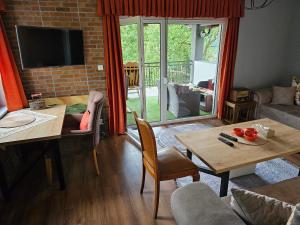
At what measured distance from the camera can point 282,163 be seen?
9.17 feet

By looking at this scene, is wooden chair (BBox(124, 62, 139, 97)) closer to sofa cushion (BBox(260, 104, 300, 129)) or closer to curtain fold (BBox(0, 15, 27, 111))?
curtain fold (BBox(0, 15, 27, 111))

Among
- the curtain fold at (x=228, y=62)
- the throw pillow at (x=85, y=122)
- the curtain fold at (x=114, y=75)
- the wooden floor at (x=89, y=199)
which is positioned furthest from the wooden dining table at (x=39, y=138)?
the curtain fold at (x=228, y=62)

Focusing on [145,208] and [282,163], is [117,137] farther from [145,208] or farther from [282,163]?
[282,163]

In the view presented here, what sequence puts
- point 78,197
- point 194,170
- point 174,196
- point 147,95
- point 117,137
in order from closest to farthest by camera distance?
point 174,196 → point 194,170 → point 78,197 → point 117,137 → point 147,95

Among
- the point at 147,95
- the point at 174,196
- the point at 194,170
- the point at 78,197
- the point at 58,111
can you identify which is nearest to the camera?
the point at 174,196

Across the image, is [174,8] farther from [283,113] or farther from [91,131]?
[283,113]

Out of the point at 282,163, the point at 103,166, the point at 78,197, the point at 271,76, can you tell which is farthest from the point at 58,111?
the point at 271,76

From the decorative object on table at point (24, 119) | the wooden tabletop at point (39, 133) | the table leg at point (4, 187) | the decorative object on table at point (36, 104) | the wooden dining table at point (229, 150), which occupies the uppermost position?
the decorative object on table at point (36, 104)

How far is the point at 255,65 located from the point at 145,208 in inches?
151

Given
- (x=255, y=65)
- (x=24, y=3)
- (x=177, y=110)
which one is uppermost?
(x=24, y=3)

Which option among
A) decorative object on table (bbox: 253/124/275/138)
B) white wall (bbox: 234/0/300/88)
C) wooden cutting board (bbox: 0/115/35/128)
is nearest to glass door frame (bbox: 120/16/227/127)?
white wall (bbox: 234/0/300/88)

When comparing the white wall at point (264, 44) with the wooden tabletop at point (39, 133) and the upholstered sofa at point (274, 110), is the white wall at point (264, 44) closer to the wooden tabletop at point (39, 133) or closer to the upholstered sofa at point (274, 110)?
the upholstered sofa at point (274, 110)

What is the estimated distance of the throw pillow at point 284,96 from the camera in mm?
3943

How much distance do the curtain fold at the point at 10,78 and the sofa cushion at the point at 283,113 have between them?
4137mm
